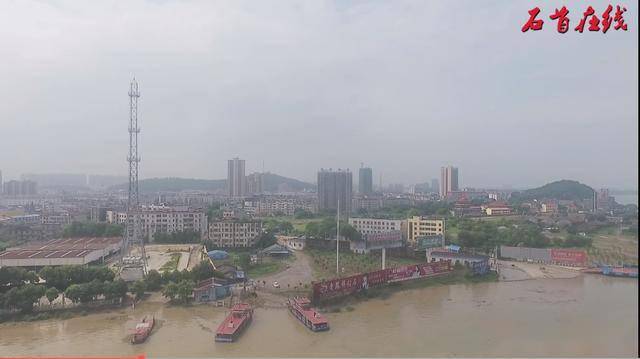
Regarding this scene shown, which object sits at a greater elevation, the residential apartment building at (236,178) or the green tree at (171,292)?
the residential apartment building at (236,178)

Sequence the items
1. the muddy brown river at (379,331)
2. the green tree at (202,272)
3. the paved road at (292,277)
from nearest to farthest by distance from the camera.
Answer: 1. the muddy brown river at (379,331)
2. the green tree at (202,272)
3. the paved road at (292,277)

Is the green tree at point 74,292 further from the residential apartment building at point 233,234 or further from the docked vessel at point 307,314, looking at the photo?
the residential apartment building at point 233,234

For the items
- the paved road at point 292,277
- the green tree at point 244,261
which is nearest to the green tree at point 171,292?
the paved road at point 292,277

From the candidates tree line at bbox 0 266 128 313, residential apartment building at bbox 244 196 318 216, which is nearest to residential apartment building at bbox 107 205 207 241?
tree line at bbox 0 266 128 313

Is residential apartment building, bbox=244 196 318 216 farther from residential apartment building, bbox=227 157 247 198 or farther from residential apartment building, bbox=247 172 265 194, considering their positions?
residential apartment building, bbox=247 172 265 194

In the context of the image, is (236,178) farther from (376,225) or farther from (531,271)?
(531,271)

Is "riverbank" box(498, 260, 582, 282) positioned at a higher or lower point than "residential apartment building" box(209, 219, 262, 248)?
lower
